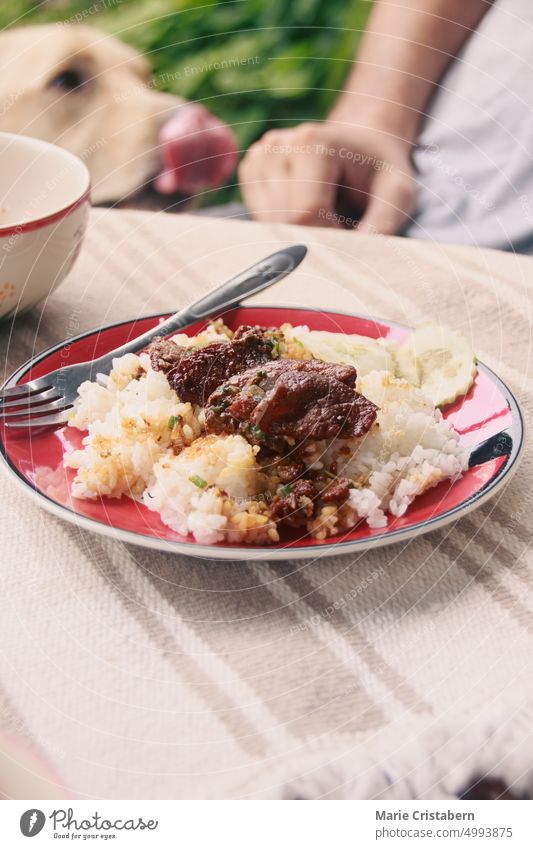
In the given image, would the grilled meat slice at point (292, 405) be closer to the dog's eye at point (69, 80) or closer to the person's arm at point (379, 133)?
the person's arm at point (379, 133)

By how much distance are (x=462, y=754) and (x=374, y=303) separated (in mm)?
1074

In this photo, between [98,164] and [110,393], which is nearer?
[110,393]

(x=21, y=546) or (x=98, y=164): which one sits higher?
(x=21, y=546)

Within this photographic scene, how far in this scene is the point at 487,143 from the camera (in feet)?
8.47

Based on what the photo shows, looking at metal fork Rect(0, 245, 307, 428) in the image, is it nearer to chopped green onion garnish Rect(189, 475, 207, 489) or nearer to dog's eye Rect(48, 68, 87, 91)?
chopped green onion garnish Rect(189, 475, 207, 489)

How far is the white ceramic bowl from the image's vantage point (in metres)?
1.45

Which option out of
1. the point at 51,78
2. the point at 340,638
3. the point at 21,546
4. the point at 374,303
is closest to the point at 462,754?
the point at 340,638

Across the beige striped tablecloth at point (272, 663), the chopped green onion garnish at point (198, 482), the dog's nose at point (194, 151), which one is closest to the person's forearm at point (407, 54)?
the dog's nose at point (194, 151)

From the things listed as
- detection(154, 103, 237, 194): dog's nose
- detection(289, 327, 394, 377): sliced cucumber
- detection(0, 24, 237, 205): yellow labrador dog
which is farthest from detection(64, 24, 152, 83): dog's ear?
detection(289, 327, 394, 377): sliced cucumber

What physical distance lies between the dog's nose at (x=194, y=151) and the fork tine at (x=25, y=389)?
67.6 inches

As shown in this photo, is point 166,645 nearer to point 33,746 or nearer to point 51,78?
point 33,746

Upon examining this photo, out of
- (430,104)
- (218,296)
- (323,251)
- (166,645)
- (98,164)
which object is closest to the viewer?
(166,645)

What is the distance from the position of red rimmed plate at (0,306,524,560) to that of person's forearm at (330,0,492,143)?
1396mm

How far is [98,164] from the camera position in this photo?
305 centimetres
